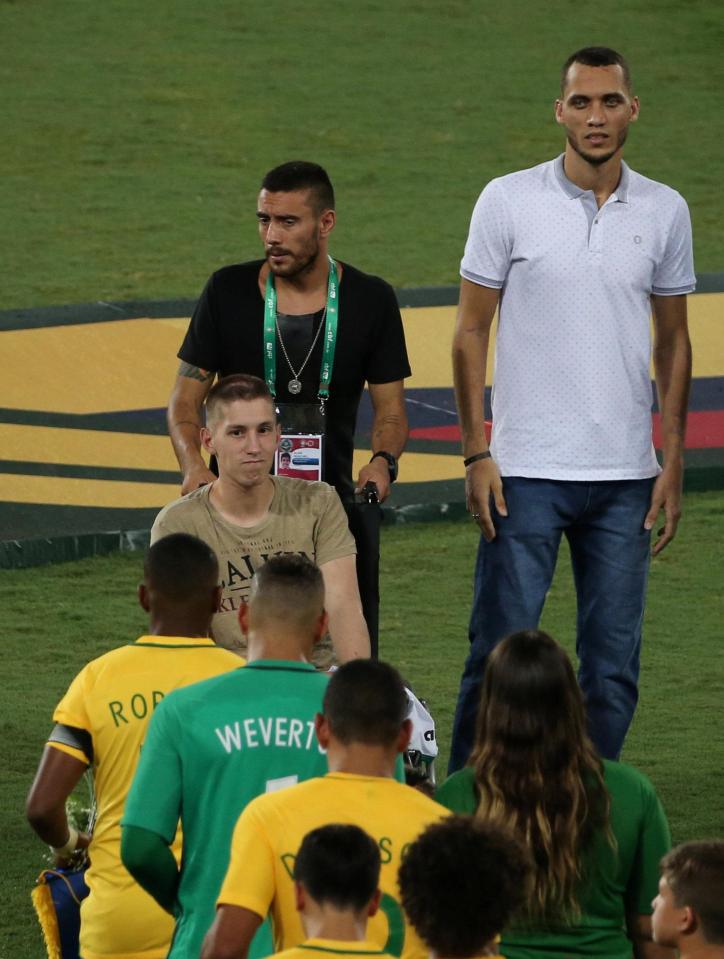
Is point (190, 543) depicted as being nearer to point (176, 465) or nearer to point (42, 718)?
point (42, 718)

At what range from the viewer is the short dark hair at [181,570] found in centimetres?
430

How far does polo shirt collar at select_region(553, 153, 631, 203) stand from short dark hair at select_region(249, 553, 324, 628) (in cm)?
180

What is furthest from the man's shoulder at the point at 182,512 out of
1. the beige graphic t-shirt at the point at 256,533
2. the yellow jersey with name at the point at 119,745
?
the yellow jersey with name at the point at 119,745

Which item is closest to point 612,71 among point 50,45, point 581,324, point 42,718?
point 581,324

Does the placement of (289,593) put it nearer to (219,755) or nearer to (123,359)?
(219,755)

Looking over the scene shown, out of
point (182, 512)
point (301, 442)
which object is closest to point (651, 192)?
point (301, 442)

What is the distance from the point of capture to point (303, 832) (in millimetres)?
3408

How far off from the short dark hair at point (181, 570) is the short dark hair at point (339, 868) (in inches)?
48.7

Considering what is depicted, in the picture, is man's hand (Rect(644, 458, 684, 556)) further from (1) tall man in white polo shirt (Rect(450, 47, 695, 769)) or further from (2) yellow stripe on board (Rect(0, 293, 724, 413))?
(2) yellow stripe on board (Rect(0, 293, 724, 413))

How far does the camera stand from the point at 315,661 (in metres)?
5.32

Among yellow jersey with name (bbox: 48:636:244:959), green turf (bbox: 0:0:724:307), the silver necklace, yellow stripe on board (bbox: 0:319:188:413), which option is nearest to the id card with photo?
the silver necklace

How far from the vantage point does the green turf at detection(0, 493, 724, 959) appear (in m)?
6.34

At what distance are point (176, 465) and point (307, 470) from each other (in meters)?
4.54

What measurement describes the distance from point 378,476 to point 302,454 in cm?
24
